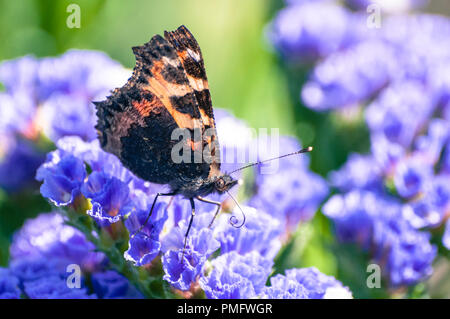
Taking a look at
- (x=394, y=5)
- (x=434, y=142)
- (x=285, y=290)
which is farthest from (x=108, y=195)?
(x=394, y=5)

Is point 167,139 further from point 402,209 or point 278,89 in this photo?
point 278,89

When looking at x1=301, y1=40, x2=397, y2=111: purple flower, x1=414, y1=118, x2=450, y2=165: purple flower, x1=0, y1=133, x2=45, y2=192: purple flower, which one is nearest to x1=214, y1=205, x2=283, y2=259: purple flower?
x1=414, y1=118, x2=450, y2=165: purple flower

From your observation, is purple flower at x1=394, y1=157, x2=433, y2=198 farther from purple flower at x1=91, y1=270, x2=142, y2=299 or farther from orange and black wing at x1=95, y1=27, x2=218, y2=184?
purple flower at x1=91, y1=270, x2=142, y2=299

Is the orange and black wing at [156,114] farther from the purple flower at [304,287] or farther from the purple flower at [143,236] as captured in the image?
the purple flower at [304,287]

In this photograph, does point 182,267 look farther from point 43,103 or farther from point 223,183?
point 43,103

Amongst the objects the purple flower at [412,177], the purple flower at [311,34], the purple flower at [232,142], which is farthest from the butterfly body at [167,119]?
the purple flower at [311,34]
